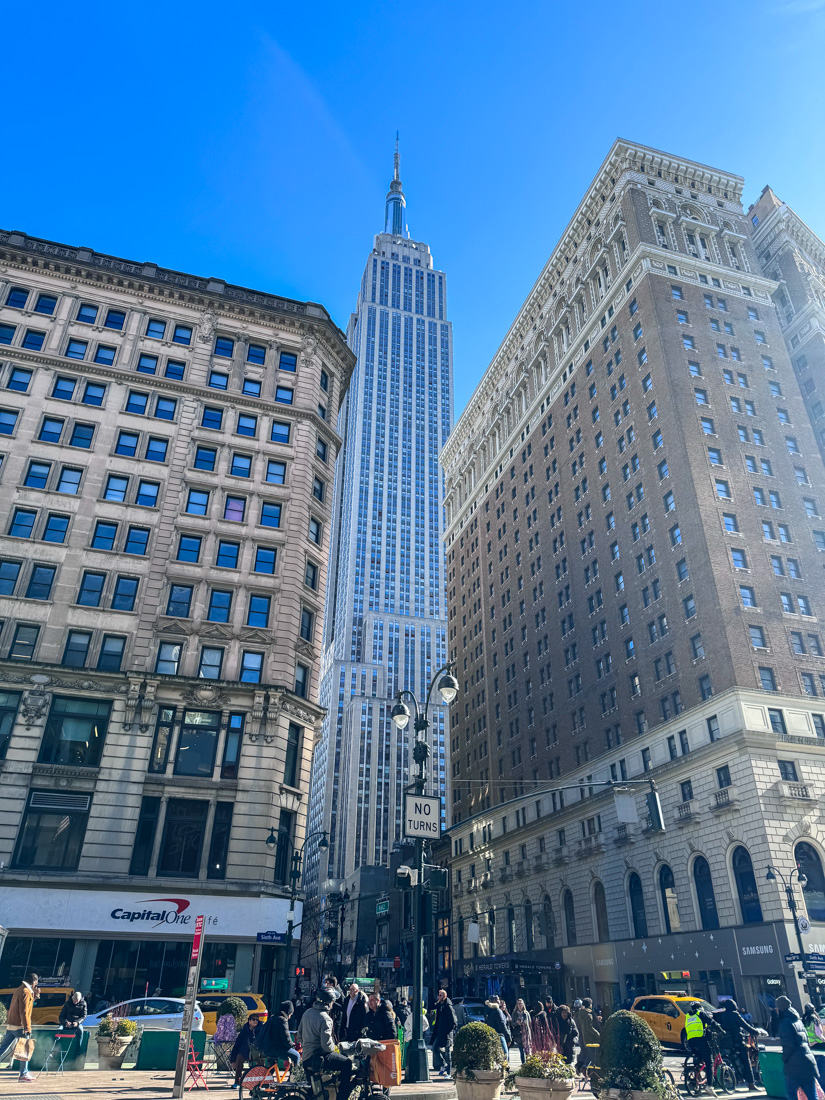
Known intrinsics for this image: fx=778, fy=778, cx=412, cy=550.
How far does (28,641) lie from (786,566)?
4731cm

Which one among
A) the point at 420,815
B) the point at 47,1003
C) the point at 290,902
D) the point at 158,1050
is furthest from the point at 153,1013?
the point at 420,815

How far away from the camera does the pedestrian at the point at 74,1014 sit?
21578 mm

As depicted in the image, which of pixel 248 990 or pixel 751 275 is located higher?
pixel 751 275

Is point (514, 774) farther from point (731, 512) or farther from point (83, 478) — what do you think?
point (83, 478)

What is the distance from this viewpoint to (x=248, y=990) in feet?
106

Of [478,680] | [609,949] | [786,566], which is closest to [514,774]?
[478,680]

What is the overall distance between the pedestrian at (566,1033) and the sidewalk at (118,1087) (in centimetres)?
613

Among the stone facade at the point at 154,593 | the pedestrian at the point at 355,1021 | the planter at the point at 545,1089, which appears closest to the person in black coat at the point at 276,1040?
the pedestrian at the point at 355,1021

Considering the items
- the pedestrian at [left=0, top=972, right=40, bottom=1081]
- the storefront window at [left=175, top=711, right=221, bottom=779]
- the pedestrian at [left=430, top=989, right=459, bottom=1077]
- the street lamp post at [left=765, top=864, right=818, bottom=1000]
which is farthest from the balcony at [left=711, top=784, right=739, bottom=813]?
the pedestrian at [left=0, top=972, right=40, bottom=1081]

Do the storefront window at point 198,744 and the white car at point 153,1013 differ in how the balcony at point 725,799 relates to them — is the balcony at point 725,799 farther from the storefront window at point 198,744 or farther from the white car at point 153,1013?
the white car at point 153,1013

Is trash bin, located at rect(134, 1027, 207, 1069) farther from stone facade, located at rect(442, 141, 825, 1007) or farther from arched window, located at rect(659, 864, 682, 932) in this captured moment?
arched window, located at rect(659, 864, 682, 932)

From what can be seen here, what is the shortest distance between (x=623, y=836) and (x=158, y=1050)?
39.7 meters

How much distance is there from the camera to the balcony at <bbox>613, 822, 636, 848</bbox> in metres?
53.5

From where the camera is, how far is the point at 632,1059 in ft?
42.4
